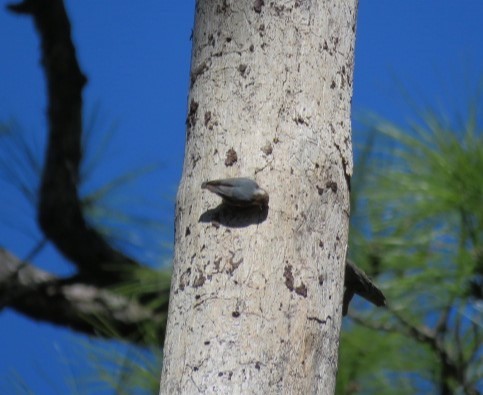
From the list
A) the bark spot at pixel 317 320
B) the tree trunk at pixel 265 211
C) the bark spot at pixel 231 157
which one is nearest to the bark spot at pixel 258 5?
the tree trunk at pixel 265 211

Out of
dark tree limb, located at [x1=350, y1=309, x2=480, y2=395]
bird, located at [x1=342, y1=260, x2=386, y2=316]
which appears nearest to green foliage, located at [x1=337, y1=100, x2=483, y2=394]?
dark tree limb, located at [x1=350, y1=309, x2=480, y2=395]

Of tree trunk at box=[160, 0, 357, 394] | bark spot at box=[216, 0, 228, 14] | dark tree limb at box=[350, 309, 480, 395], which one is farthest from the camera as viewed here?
dark tree limb at box=[350, 309, 480, 395]

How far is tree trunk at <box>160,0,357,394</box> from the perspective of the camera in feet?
2.54

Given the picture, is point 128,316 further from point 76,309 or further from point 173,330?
point 173,330

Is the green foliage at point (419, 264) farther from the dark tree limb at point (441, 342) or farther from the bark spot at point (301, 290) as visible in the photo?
the bark spot at point (301, 290)

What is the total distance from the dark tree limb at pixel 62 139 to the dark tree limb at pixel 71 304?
5 cm

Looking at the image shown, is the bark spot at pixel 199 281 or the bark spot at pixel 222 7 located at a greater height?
the bark spot at pixel 222 7

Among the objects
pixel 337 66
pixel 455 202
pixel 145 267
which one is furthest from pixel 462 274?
pixel 337 66

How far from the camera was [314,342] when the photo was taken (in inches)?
31.3

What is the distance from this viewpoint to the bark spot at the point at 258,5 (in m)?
0.87

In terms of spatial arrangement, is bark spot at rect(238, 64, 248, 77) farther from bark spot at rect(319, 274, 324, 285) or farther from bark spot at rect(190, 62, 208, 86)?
bark spot at rect(319, 274, 324, 285)

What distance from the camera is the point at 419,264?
1.68 m

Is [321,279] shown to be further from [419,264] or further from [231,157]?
[419,264]

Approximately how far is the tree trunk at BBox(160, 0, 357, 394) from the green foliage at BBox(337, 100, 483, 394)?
2.38 feet
